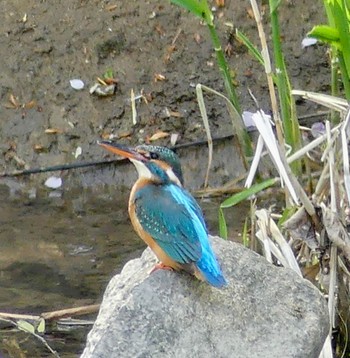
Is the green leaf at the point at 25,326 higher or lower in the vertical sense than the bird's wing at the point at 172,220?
lower

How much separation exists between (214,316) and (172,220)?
1.36 ft

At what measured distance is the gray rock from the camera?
13.0 feet

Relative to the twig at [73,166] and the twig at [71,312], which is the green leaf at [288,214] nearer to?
the twig at [71,312]

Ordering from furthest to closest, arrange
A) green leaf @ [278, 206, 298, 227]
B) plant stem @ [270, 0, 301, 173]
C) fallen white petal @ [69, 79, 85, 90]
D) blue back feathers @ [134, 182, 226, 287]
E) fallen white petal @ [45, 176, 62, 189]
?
fallen white petal @ [69, 79, 85, 90] → fallen white petal @ [45, 176, 62, 189] → plant stem @ [270, 0, 301, 173] → green leaf @ [278, 206, 298, 227] → blue back feathers @ [134, 182, 226, 287]

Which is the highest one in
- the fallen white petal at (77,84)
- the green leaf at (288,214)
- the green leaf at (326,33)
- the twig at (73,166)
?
the green leaf at (326,33)

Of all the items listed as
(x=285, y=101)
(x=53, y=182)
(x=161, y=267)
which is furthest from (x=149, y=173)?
(x=53, y=182)

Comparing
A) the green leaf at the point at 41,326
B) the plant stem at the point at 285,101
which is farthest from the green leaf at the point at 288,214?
the green leaf at the point at 41,326

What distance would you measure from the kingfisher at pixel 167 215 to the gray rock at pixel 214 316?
105 millimetres

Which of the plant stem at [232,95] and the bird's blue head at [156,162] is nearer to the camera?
the bird's blue head at [156,162]

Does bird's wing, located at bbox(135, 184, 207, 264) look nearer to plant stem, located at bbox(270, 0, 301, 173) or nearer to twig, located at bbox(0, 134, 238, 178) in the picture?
plant stem, located at bbox(270, 0, 301, 173)

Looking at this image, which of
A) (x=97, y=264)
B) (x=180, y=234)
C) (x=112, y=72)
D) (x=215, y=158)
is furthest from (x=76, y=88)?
(x=180, y=234)

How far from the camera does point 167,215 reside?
431 centimetres

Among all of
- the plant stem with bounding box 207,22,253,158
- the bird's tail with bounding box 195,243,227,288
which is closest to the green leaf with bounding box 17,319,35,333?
the plant stem with bounding box 207,22,253,158

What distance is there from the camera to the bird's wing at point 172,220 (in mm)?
4168
